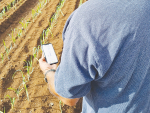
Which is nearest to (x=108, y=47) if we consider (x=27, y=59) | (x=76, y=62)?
(x=76, y=62)

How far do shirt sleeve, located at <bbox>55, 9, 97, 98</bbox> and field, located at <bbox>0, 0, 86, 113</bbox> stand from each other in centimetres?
124

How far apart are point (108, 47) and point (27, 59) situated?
2.11m

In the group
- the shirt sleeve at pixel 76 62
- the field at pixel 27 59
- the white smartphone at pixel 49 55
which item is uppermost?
the shirt sleeve at pixel 76 62

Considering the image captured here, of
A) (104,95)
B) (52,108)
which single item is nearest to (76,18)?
(104,95)

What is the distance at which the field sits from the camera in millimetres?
1962

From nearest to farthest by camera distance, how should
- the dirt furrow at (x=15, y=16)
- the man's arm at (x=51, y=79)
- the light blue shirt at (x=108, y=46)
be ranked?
the light blue shirt at (x=108, y=46) → the man's arm at (x=51, y=79) → the dirt furrow at (x=15, y=16)

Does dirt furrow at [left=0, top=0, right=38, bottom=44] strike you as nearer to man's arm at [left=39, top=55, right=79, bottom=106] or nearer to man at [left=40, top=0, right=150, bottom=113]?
man's arm at [left=39, top=55, right=79, bottom=106]

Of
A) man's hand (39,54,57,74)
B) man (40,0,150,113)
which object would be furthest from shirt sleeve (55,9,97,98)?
man's hand (39,54,57,74)

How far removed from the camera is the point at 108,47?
0.63 metres

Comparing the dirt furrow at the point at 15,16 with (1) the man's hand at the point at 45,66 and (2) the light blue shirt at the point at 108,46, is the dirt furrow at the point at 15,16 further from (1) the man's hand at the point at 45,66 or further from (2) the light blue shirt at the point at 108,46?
(2) the light blue shirt at the point at 108,46

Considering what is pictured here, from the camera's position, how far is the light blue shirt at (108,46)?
61 centimetres

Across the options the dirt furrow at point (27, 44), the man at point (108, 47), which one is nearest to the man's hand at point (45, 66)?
the man at point (108, 47)

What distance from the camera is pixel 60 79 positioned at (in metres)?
→ 0.74

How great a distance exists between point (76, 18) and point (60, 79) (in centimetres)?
28
